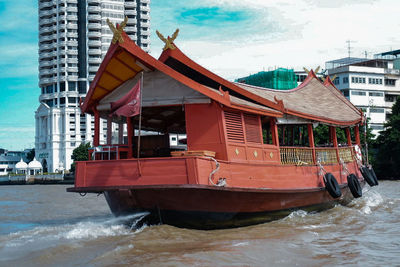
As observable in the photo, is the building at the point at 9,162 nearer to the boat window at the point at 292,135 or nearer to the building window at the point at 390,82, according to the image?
the building window at the point at 390,82

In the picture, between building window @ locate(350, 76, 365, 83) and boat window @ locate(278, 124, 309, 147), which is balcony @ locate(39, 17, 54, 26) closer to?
building window @ locate(350, 76, 365, 83)

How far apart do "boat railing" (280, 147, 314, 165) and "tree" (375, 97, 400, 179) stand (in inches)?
896

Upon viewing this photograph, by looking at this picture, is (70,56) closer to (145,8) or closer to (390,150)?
(145,8)

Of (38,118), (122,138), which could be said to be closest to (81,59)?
(38,118)

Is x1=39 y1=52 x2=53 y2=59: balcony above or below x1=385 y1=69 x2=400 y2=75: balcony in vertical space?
above

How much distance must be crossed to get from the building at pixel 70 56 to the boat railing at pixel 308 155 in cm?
6883

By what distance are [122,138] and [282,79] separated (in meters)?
46.8

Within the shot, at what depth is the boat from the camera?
29.0ft

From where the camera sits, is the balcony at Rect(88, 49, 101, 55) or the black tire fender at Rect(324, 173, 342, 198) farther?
the balcony at Rect(88, 49, 101, 55)

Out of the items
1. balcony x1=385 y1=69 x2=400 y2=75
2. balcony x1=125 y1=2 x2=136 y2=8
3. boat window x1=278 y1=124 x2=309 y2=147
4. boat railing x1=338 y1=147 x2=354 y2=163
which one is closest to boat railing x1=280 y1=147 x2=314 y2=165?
boat window x1=278 y1=124 x2=309 y2=147

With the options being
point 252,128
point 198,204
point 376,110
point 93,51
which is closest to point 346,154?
point 252,128

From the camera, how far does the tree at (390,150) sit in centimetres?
3283

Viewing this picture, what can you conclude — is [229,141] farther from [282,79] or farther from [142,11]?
[142,11]

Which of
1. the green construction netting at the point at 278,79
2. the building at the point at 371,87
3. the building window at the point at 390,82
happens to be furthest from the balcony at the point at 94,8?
the building window at the point at 390,82
